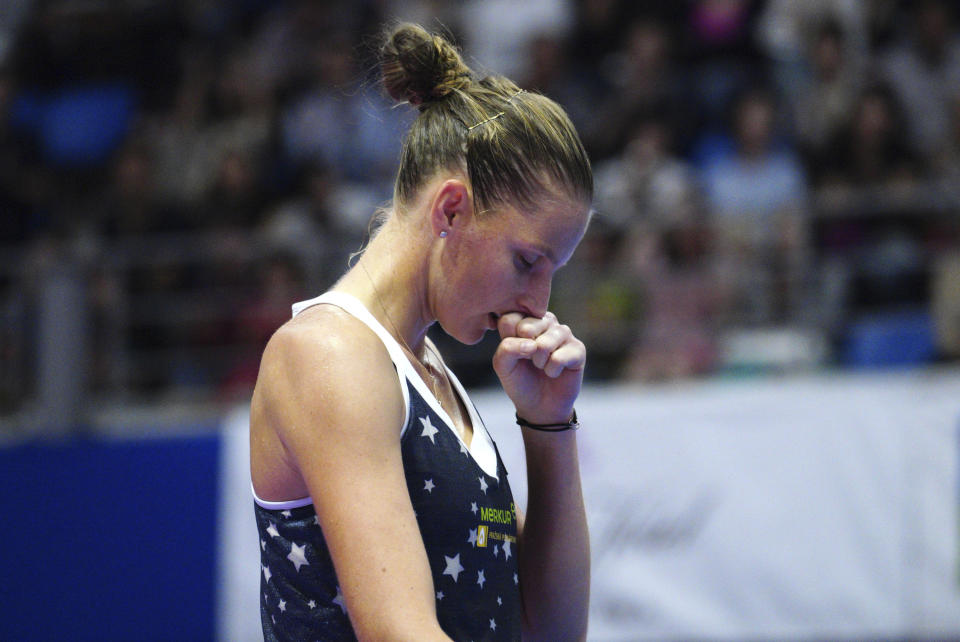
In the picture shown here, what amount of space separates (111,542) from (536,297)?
4.38 m

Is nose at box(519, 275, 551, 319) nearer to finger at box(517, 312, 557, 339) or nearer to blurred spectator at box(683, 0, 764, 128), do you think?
finger at box(517, 312, 557, 339)

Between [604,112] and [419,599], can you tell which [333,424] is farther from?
[604,112]

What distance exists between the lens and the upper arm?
1509 mm

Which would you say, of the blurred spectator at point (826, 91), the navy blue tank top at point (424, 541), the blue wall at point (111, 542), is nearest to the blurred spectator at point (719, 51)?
the blurred spectator at point (826, 91)

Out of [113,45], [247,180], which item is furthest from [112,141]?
[247,180]

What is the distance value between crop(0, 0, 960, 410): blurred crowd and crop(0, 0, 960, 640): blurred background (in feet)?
0.06

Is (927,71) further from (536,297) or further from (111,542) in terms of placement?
(536,297)

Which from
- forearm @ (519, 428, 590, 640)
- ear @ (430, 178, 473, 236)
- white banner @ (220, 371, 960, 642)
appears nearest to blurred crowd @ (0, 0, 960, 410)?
white banner @ (220, 371, 960, 642)

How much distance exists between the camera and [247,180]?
6734 millimetres

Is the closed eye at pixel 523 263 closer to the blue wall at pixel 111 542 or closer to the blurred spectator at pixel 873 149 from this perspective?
the blue wall at pixel 111 542

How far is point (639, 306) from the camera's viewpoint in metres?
5.56

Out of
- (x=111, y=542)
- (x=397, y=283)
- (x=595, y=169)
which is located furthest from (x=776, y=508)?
(x=397, y=283)

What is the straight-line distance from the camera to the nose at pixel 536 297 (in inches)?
70.1

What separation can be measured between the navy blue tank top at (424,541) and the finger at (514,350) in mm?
140
